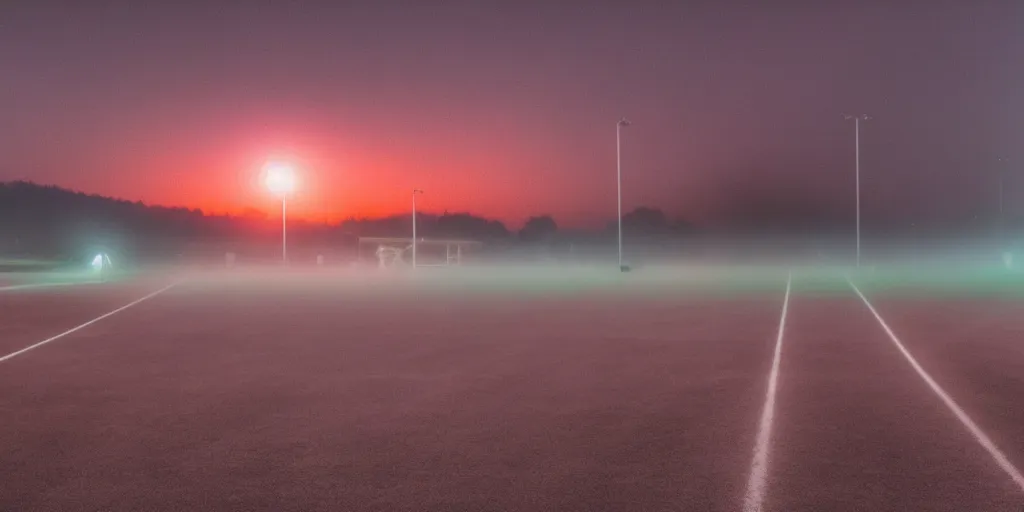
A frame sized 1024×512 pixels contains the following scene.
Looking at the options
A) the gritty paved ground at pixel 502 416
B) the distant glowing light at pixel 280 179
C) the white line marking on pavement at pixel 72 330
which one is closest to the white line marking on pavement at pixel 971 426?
the gritty paved ground at pixel 502 416

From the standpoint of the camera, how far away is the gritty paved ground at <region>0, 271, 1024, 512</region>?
615 cm

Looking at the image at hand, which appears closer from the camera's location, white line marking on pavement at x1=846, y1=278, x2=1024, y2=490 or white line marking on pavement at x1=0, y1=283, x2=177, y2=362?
white line marking on pavement at x1=846, y1=278, x2=1024, y2=490

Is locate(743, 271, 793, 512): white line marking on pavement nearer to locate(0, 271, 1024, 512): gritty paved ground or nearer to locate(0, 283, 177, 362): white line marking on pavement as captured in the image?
locate(0, 271, 1024, 512): gritty paved ground

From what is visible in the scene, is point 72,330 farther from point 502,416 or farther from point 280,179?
point 280,179

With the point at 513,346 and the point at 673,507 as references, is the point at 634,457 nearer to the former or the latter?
the point at 673,507

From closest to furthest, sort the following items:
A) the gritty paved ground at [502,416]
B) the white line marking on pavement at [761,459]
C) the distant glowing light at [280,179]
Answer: the white line marking on pavement at [761,459]
the gritty paved ground at [502,416]
the distant glowing light at [280,179]

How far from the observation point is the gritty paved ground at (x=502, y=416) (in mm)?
6148

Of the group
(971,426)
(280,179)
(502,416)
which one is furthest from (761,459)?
(280,179)

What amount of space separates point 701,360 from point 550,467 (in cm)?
693

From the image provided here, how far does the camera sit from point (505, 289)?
36.0 metres

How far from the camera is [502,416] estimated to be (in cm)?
889

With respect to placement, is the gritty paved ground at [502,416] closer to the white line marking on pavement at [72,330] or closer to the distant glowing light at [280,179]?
the white line marking on pavement at [72,330]

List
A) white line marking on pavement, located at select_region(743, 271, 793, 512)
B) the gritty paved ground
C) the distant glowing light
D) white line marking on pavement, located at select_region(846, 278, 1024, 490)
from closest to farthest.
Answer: white line marking on pavement, located at select_region(743, 271, 793, 512) → the gritty paved ground → white line marking on pavement, located at select_region(846, 278, 1024, 490) → the distant glowing light

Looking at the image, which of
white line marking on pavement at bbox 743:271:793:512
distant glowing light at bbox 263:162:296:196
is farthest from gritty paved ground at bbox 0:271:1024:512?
distant glowing light at bbox 263:162:296:196
